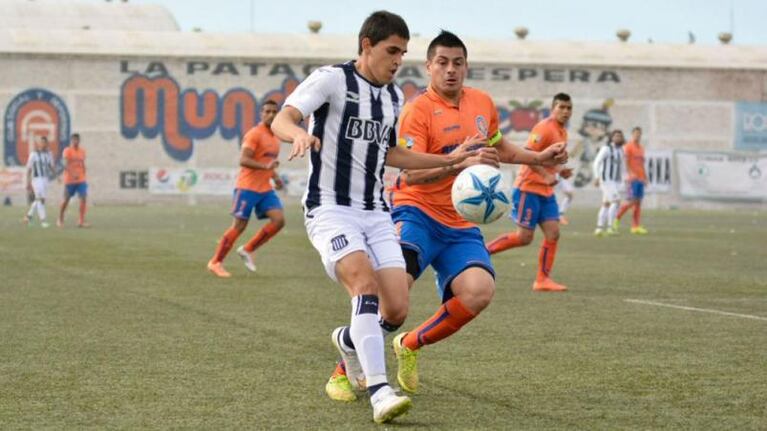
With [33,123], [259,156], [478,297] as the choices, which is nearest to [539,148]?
[259,156]

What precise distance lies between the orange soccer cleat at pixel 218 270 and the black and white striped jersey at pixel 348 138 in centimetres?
989

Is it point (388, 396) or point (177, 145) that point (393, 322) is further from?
point (177, 145)

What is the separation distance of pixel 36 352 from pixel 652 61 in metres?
52.8

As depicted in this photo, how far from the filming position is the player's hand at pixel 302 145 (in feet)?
20.8

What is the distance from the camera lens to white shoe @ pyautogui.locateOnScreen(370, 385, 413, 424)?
21.9 ft

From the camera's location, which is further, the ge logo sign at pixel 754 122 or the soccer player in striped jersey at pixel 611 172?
the ge logo sign at pixel 754 122

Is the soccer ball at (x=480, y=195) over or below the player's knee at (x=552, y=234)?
over

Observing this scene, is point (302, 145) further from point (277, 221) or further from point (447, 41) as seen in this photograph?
point (277, 221)

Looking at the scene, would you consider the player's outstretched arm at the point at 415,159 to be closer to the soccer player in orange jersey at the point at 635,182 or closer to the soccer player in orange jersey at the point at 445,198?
the soccer player in orange jersey at the point at 445,198

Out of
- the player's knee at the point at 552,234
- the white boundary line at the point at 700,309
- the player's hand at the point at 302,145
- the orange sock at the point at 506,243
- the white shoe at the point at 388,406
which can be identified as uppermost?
the player's hand at the point at 302,145

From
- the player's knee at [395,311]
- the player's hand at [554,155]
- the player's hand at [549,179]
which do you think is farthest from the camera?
the player's hand at [549,179]

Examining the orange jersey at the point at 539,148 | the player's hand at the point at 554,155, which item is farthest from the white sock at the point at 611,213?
the player's hand at the point at 554,155

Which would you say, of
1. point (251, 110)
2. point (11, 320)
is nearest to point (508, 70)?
point (251, 110)

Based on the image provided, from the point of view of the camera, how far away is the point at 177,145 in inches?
2170
